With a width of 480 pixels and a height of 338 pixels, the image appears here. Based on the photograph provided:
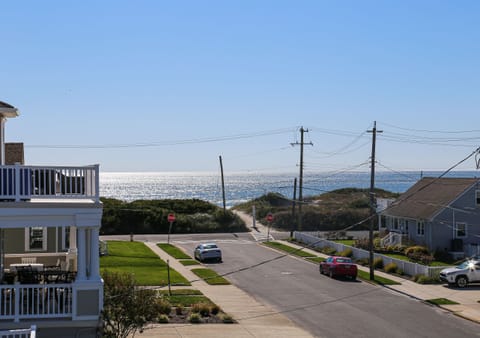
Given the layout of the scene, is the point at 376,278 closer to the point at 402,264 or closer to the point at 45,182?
the point at 402,264

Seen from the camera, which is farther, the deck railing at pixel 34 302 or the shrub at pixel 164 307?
the shrub at pixel 164 307

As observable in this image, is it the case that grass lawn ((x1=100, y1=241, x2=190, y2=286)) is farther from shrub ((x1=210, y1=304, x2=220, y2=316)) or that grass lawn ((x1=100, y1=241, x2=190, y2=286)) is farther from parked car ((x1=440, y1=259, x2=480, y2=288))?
parked car ((x1=440, y1=259, x2=480, y2=288))

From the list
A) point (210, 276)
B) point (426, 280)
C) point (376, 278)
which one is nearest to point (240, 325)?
point (210, 276)

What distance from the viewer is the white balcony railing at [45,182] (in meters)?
18.1

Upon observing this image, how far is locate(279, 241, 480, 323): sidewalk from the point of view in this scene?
30.9 meters

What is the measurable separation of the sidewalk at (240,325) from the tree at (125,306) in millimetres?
2556

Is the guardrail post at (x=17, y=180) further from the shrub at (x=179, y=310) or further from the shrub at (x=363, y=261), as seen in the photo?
the shrub at (x=363, y=261)

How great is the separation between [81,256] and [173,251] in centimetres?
3385

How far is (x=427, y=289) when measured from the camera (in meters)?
37.0

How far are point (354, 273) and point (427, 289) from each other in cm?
454

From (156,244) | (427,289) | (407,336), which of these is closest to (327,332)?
(407,336)

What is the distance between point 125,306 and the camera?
66.9ft

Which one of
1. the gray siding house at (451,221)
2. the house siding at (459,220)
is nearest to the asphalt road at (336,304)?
the gray siding house at (451,221)

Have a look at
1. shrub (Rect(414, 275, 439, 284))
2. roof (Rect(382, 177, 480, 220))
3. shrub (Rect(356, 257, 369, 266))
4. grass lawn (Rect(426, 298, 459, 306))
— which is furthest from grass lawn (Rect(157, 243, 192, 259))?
grass lawn (Rect(426, 298, 459, 306))
